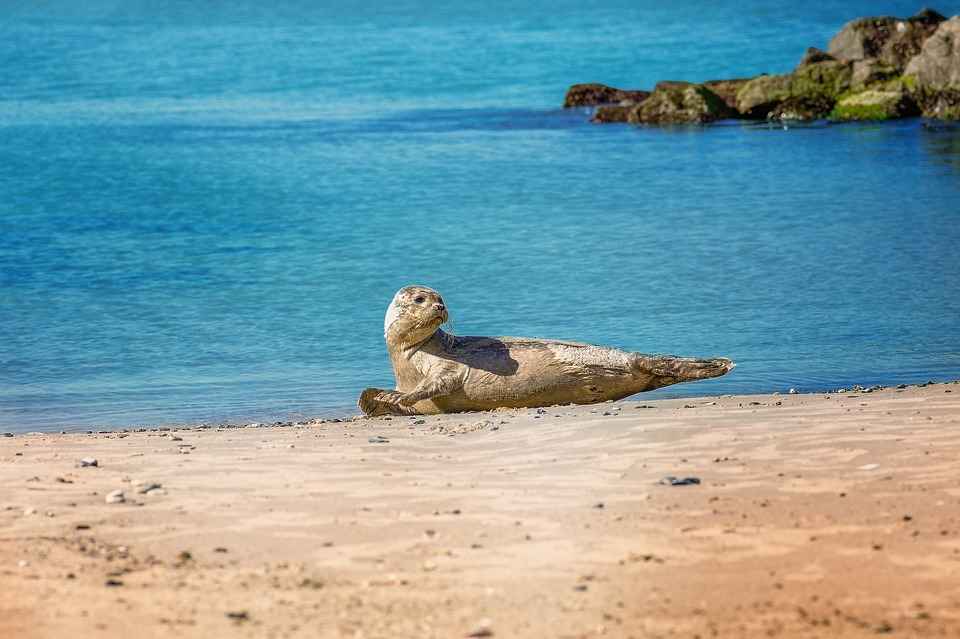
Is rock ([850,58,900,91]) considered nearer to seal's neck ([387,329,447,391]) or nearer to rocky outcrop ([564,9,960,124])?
rocky outcrop ([564,9,960,124])

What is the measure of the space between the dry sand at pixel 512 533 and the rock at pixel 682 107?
32.3 meters

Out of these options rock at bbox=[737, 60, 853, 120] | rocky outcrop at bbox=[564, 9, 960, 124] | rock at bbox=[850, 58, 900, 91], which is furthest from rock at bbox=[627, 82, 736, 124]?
rock at bbox=[850, 58, 900, 91]

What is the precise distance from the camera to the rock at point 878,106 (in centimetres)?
3697

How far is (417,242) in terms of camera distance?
22359 millimetres

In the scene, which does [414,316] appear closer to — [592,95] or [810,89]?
[810,89]

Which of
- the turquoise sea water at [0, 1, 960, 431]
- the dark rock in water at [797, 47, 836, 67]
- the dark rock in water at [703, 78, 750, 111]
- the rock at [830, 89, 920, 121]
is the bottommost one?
the turquoise sea water at [0, 1, 960, 431]

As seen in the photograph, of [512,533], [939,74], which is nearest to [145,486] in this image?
[512,533]

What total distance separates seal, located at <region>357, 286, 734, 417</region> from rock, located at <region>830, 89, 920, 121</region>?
29.7 m

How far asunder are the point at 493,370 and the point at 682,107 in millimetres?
31380

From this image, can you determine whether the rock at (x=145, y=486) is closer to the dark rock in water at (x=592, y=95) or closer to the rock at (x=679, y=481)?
the rock at (x=679, y=481)

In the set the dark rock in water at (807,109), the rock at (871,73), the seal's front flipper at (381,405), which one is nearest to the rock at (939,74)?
the rock at (871,73)

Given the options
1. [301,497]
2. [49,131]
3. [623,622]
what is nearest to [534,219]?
[301,497]

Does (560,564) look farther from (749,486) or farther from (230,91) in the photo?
(230,91)

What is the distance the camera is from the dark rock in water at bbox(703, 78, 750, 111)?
40.6m
